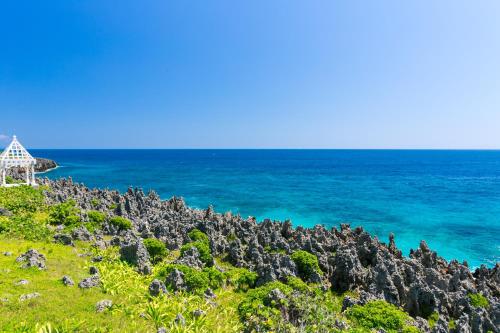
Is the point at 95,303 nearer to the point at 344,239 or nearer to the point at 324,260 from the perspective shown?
the point at 324,260

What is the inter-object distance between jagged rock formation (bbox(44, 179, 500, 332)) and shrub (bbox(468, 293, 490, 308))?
21.6 inches

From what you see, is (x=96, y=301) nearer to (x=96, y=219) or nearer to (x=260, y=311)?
(x=260, y=311)

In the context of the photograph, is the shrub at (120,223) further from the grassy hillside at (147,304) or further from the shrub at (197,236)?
the grassy hillside at (147,304)

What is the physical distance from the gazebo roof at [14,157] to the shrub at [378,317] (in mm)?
50219

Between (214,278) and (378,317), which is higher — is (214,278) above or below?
below

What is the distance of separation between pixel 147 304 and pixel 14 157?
43463mm

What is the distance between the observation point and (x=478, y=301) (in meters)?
20.9

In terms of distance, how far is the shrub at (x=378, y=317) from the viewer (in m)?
15.1

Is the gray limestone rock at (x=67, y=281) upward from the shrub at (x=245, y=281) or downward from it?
upward

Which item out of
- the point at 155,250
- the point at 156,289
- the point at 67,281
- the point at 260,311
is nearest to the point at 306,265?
the point at 260,311

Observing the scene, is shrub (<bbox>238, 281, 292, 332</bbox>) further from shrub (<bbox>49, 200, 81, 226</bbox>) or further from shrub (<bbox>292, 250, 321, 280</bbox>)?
shrub (<bbox>49, 200, 81, 226</bbox>)

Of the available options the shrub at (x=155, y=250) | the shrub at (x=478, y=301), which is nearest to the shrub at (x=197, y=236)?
the shrub at (x=155, y=250)

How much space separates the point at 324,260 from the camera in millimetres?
25672

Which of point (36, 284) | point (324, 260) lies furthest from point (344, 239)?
point (36, 284)
